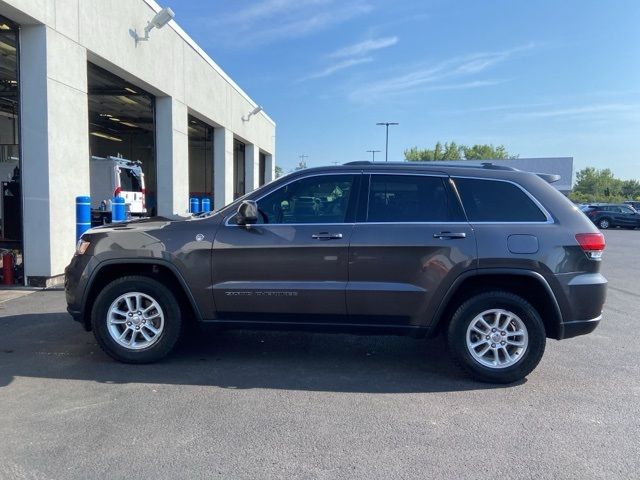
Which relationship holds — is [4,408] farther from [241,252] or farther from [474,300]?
[474,300]

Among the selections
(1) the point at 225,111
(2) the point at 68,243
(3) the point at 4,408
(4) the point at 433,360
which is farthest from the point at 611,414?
(1) the point at 225,111

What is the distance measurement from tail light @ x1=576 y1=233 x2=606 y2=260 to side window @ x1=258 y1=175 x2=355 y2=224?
6.69ft

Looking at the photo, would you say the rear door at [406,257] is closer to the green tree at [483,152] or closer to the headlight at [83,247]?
the headlight at [83,247]

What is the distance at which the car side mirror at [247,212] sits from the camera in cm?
449

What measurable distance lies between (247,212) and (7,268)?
234 inches

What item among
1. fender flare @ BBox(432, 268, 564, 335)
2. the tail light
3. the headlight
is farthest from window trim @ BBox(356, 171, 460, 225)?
the headlight

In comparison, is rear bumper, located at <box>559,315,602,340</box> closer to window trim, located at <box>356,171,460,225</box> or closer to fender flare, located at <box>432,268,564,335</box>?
fender flare, located at <box>432,268,564,335</box>

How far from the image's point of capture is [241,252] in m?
4.64

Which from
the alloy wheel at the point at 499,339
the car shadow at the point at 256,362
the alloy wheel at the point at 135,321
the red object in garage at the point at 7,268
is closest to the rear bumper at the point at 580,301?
the alloy wheel at the point at 499,339

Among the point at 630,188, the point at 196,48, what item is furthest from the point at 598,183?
the point at 196,48

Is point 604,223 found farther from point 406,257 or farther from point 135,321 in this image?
point 135,321

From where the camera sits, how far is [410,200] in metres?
4.67

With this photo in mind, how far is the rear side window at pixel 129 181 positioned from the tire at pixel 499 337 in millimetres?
14340

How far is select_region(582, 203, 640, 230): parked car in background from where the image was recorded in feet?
100
